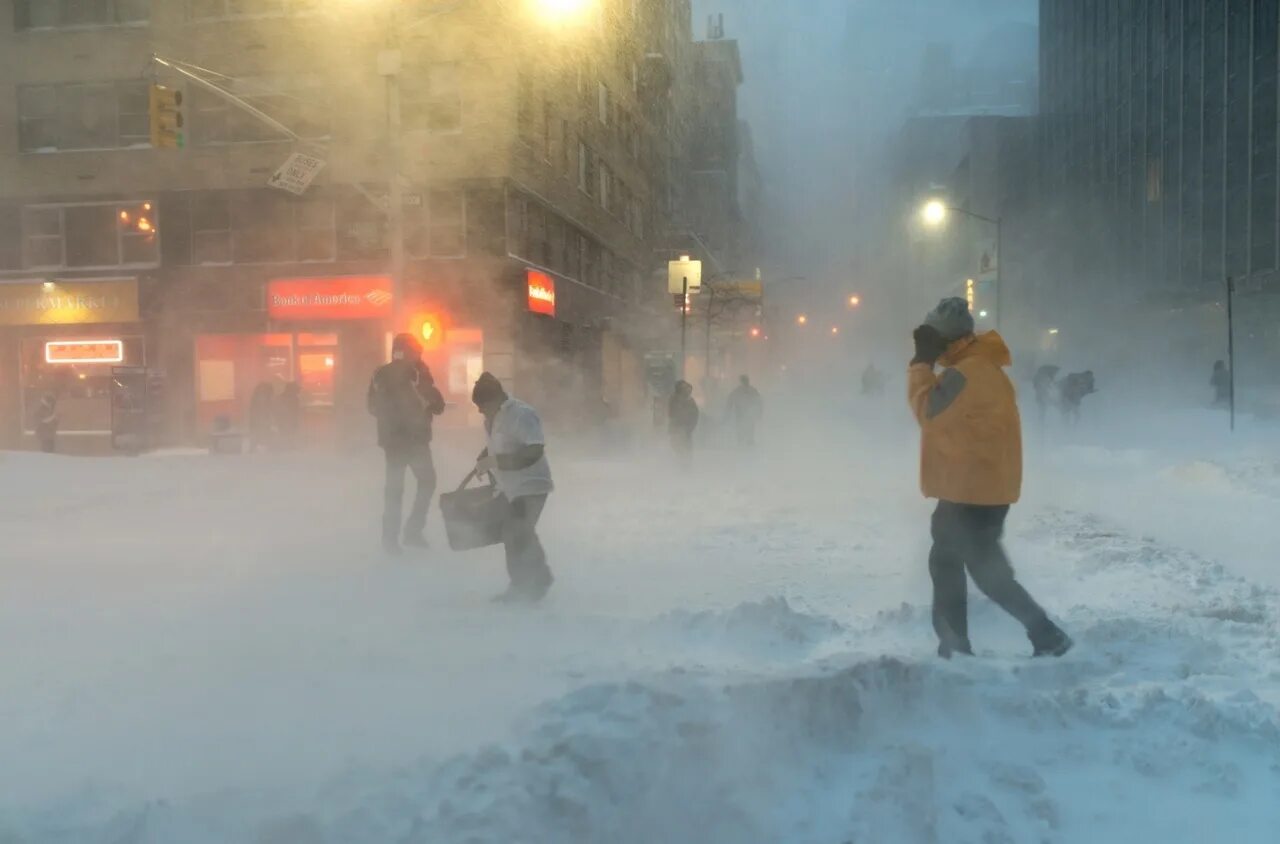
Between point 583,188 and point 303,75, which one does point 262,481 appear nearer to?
point 303,75

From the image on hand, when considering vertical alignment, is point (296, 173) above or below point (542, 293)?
above

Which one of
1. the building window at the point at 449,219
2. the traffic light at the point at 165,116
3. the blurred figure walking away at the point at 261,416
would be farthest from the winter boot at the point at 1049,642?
the building window at the point at 449,219

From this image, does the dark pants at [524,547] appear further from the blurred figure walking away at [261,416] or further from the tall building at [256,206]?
the tall building at [256,206]

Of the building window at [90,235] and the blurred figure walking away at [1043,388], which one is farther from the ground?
the building window at [90,235]

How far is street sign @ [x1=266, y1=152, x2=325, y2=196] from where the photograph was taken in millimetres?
15195

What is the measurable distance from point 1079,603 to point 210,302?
71.8 ft

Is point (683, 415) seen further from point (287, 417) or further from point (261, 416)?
point (261, 416)

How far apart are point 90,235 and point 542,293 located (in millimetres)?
10541

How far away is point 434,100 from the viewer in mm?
22688

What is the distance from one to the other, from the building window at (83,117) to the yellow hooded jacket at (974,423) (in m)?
23.5

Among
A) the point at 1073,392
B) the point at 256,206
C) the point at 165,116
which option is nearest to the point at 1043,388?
the point at 1073,392

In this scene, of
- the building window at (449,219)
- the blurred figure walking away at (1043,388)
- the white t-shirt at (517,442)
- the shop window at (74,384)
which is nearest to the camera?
the white t-shirt at (517,442)

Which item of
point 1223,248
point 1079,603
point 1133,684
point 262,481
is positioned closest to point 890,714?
point 1133,684

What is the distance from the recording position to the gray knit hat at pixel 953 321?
443 cm
